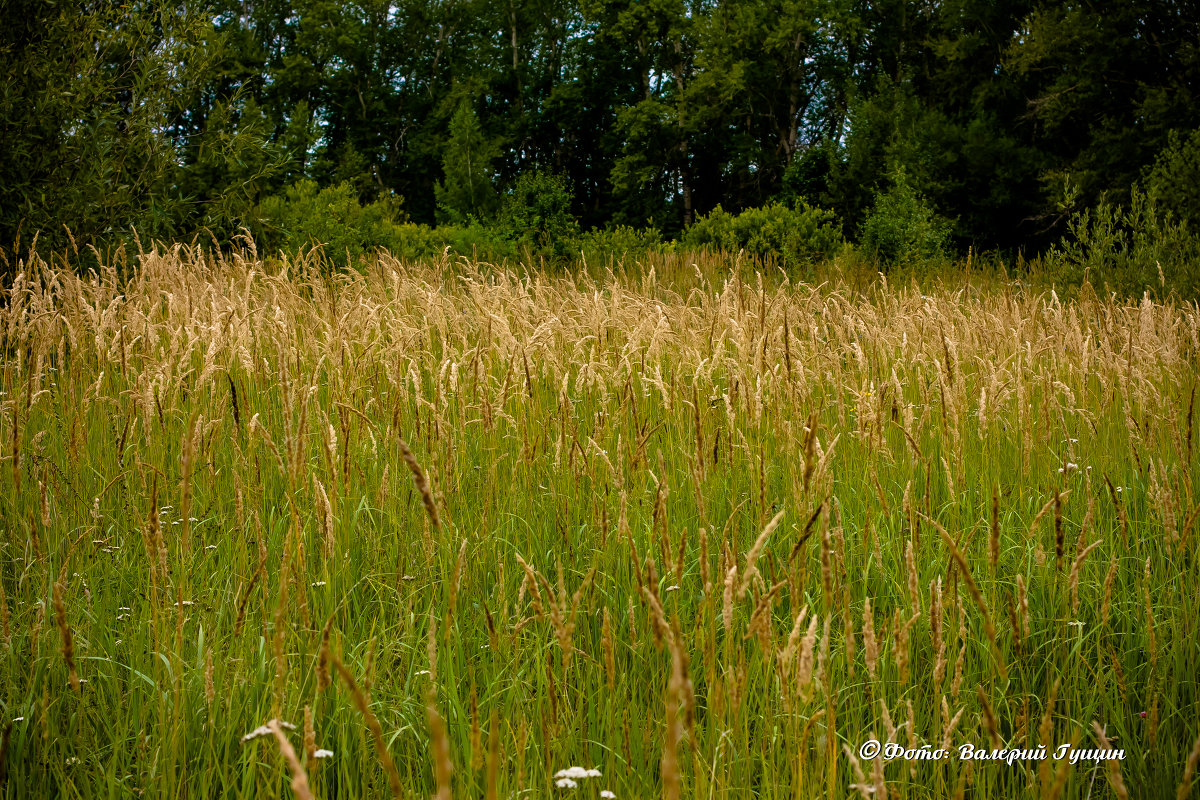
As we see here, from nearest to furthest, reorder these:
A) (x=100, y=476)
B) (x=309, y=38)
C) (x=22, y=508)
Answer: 1. (x=22, y=508)
2. (x=100, y=476)
3. (x=309, y=38)

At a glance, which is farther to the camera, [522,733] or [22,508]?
[22,508]

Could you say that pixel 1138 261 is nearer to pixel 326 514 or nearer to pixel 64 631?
pixel 326 514

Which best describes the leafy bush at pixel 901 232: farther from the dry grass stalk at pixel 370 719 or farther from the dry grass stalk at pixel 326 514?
the dry grass stalk at pixel 370 719

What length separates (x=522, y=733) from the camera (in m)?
1.41

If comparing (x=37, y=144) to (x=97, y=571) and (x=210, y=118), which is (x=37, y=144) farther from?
(x=97, y=571)

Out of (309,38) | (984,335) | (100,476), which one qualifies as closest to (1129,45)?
(984,335)

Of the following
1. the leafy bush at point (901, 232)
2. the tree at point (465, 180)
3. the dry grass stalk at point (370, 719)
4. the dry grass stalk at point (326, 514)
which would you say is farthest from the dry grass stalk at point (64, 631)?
the tree at point (465, 180)

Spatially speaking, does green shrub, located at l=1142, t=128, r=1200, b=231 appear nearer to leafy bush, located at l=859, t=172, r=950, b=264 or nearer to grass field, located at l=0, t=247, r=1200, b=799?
leafy bush, located at l=859, t=172, r=950, b=264

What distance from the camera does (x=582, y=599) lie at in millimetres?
2318

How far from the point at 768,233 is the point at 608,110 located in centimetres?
2534

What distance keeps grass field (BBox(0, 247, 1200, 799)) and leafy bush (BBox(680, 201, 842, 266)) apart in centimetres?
1034

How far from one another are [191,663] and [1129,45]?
27.1m

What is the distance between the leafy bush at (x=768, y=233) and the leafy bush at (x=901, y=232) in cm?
73
